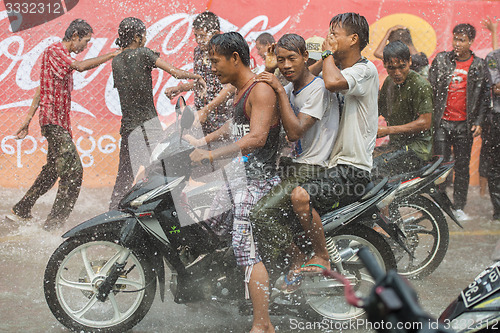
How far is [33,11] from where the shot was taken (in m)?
7.31

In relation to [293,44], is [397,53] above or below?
below

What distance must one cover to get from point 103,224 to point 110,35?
14.5 ft

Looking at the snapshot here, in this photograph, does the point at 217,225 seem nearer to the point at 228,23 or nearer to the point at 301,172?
the point at 301,172

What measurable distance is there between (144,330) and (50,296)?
0.62 m

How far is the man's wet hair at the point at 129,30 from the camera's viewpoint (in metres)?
5.55

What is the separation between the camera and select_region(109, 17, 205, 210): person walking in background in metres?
5.58

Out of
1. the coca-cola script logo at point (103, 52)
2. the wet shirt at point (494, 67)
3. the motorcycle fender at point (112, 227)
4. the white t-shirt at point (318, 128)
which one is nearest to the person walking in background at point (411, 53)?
the wet shirt at point (494, 67)

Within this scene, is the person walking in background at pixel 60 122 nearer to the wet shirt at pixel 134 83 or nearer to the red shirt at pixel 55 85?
the red shirt at pixel 55 85

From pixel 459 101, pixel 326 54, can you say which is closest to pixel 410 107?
pixel 326 54

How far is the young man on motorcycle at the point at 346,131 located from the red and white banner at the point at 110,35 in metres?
4.09

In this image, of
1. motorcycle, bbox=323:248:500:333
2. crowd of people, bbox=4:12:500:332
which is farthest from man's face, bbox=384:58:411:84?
motorcycle, bbox=323:248:500:333

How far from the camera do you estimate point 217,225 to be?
3621 mm

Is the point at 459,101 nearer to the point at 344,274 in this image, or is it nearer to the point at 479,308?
the point at 344,274

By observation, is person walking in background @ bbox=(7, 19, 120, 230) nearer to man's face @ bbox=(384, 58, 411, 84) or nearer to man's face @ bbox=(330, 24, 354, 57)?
man's face @ bbox=(384, 58, 411, 84)
